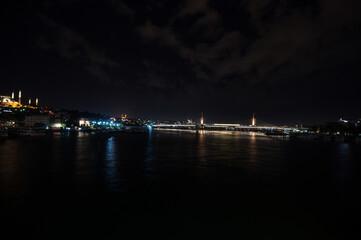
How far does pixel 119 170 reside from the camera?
15047 mm

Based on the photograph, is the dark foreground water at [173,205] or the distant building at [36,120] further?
the distant building at [36,120]

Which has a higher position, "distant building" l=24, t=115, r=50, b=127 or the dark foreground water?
"distant building" l=24, t=115, r=50, b=127

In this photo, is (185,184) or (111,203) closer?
(111,203)

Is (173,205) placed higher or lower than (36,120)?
lower

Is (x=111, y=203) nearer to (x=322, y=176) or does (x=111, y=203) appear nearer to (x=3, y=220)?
(x=3, y=220)

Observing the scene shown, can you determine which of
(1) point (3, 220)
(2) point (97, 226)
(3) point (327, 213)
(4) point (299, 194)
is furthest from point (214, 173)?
(1) point (3, 220)

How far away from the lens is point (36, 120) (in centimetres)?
8588

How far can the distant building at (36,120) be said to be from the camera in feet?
274

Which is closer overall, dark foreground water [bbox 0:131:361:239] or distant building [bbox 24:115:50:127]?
dark foreground water [bbox 0:131:361:239]

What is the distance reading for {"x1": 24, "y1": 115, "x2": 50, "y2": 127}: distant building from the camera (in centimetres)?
8350

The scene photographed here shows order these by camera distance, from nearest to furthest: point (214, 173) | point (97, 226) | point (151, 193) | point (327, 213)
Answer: point (97, 226), point (327, 213), point (151, 193), point (214, 173)

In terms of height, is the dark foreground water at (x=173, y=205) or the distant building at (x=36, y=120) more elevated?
the distant building at (x=36, y=120)

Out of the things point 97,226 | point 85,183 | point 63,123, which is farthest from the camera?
point 63,123

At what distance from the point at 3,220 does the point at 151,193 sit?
5.09 metres
